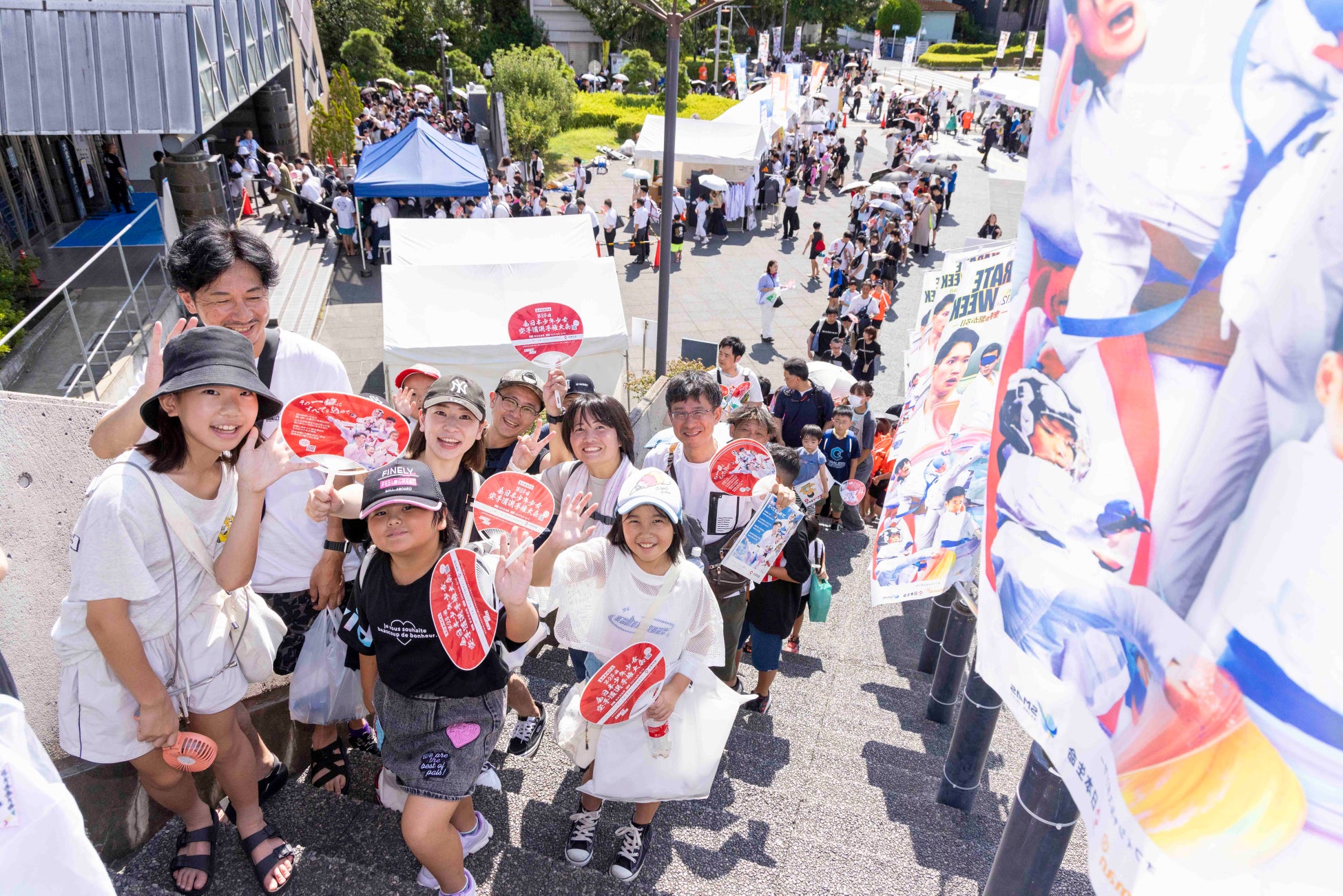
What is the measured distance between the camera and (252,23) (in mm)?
15523

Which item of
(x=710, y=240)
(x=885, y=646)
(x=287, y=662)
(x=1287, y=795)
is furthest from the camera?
(x=710, y=240)

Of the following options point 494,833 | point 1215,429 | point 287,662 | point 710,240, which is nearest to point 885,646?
point 494,833

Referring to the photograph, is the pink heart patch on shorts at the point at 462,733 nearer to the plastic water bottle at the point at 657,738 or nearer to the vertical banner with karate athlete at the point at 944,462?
the plastic water bottle at the point at 657,738

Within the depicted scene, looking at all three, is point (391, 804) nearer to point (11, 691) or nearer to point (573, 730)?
point (573, 730)

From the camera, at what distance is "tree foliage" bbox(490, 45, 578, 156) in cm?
2603

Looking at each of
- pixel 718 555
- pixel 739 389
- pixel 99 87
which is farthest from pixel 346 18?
pixel 718 555

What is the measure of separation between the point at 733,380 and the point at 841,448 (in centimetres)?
113

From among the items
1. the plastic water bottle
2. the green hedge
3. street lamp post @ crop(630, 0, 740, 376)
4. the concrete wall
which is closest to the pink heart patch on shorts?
the plastic water bottle

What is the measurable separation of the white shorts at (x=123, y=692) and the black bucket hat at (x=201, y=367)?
2.45 ft

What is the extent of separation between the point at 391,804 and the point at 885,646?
162 inches

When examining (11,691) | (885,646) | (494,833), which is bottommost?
(885,646)

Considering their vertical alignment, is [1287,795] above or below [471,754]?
above

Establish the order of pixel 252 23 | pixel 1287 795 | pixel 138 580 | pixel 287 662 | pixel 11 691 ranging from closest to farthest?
pixel 1287 795
pixel 11 691
pixel 138 580
pixel 287 662
pixel 252 23

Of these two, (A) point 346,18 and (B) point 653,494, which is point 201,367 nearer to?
(B) point 653,494
